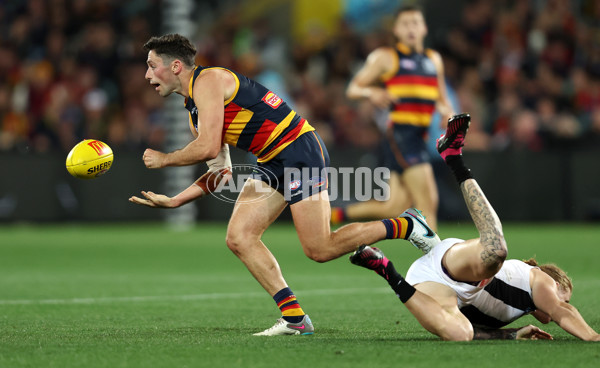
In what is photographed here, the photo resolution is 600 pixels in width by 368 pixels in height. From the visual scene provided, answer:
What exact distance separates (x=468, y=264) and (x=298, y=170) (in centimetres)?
140

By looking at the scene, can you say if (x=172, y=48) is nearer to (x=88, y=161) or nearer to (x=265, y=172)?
(x=88, y=161)

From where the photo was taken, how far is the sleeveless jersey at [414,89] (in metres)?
11.3

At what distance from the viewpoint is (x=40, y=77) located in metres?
20.2

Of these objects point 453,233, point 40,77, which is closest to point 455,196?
point 453,233

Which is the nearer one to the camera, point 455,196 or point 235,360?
point 235,360

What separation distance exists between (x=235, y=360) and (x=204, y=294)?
13.4 ft

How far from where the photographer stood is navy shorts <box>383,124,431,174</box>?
36.7 ft

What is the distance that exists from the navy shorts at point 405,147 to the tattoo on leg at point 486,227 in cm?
399

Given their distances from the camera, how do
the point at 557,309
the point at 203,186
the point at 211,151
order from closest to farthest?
the point at 557,309
the point at 211,151
the point at 203,186

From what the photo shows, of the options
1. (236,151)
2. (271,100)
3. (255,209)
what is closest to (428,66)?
(271,100)

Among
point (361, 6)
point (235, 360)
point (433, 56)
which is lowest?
point (235, 360)

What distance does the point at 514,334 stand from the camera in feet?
22.3

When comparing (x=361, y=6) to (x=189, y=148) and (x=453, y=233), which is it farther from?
(x=189, y=148)

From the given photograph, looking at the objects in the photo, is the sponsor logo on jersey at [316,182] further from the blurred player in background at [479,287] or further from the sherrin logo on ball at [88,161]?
the sherrin logo on ball at [88,161]
